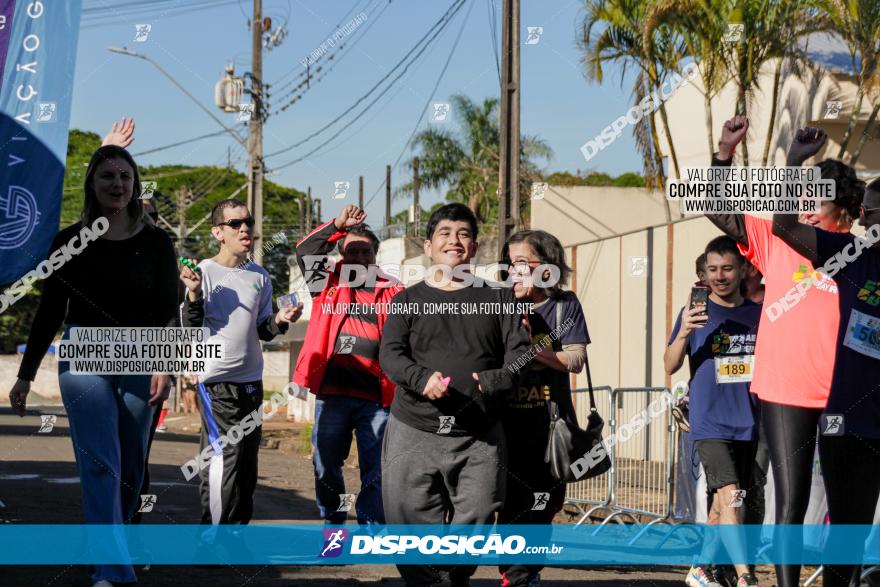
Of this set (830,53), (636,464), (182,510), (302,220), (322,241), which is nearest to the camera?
(322,241)

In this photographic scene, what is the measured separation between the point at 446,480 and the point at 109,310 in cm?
188

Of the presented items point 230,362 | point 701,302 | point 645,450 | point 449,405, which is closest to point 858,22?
point 645,450

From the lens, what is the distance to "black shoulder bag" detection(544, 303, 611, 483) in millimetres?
6070

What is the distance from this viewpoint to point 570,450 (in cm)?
607

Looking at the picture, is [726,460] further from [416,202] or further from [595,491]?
[416,202]

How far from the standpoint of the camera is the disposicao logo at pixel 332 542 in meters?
7.41

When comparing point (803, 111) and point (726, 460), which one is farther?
point (803, 111)

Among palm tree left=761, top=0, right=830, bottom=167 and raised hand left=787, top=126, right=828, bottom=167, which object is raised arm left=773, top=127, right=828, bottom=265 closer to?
raised hand left=787, top=126, right=828, bottom=167

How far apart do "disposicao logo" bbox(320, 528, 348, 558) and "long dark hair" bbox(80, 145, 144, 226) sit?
2.47 meters

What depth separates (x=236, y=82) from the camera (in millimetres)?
25906

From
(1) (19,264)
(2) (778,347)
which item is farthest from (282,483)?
(2) (778,347)

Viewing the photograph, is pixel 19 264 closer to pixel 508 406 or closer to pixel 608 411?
pixel 508 406

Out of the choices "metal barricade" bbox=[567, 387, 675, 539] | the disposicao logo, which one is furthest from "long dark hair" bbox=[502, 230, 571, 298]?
"metal barricade" bbox=[567, 387, 675, 539]

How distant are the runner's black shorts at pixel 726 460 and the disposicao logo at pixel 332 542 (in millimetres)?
2295
